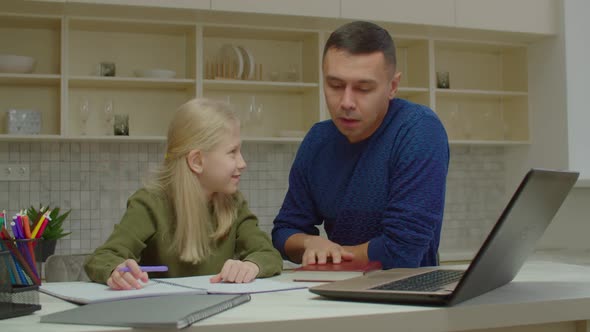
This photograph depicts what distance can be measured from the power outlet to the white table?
2.86 meters

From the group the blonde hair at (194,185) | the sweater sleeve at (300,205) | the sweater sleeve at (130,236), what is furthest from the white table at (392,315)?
the sweater sleeve at (300,205)

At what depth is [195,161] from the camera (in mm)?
1859

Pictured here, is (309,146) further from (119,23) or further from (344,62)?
(119,23)

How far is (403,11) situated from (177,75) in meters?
1.31

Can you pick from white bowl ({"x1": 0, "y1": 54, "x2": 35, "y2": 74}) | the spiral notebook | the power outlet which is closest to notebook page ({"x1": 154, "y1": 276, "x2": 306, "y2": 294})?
the spiral notebook

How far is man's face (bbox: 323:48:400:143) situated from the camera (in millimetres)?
1692

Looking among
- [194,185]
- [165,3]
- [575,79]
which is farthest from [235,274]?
[575,79]

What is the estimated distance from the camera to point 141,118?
402cm

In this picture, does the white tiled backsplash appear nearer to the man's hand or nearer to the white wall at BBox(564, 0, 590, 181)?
the white wall at BBox(564, 0, 590, 181)

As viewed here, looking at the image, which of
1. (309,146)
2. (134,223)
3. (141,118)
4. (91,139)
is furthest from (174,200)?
(141,118)

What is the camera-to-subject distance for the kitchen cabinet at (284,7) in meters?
3.60

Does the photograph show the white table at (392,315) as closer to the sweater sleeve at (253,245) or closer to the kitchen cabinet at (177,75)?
the sweater sleeve at (253,245)

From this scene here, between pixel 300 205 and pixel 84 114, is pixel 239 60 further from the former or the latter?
pixel 300 205

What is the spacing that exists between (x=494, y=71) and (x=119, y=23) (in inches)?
98.0
